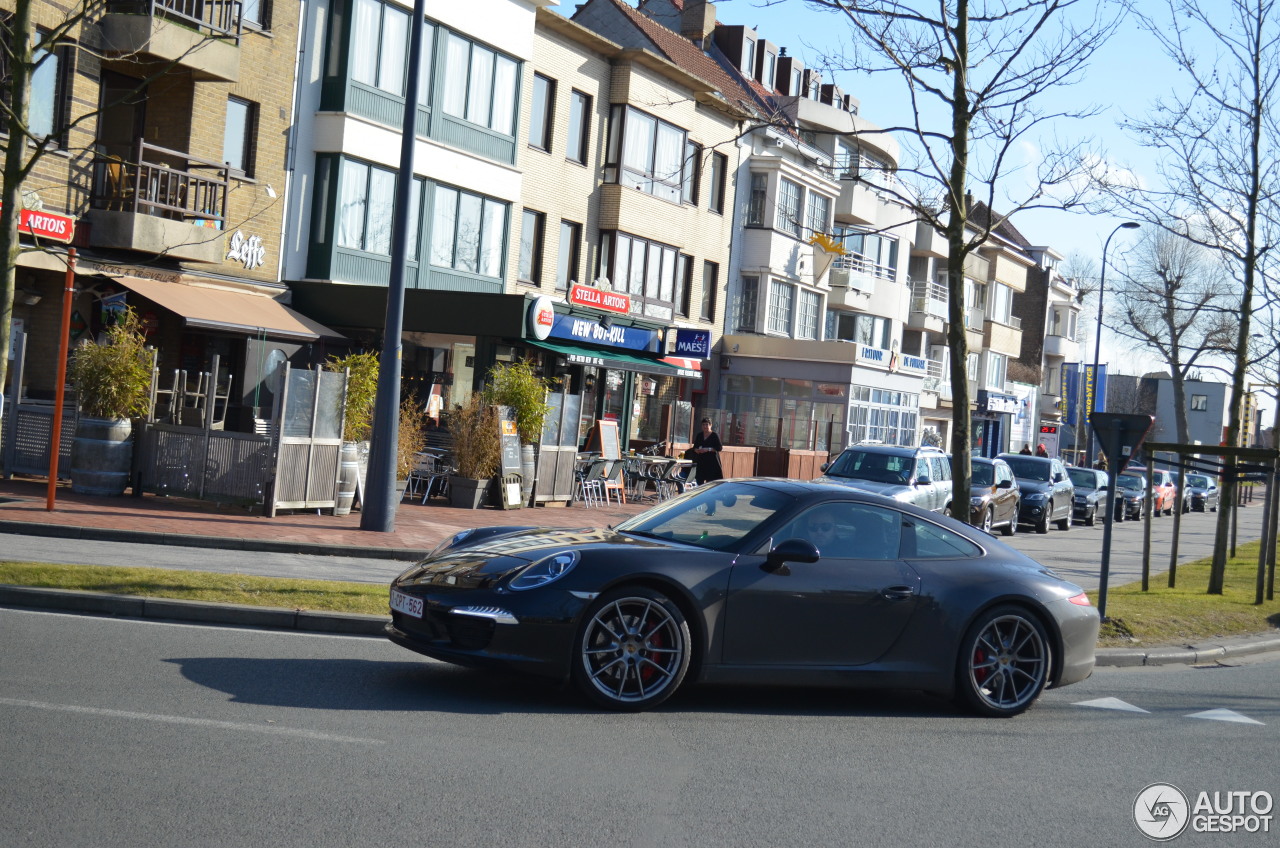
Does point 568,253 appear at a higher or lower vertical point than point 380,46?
lower

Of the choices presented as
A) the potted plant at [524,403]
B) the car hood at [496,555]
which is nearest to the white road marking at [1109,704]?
the car hood at [496,555]

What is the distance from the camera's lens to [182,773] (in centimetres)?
552

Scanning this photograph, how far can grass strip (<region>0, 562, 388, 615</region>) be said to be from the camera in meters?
9.71

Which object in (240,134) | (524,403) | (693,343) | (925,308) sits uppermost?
(925,308)

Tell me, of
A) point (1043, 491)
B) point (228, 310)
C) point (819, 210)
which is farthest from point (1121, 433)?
point (819, 210)

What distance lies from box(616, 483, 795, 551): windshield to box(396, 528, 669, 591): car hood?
0.29m

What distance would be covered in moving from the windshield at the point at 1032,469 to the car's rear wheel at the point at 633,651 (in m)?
25.6

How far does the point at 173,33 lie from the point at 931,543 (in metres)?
17.4

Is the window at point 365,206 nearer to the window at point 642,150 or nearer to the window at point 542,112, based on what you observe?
A: the window at point 542,112

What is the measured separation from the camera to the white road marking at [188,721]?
20.8 feet

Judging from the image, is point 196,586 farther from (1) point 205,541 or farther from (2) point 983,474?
(2) point 983,474

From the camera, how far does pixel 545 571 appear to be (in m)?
7.47

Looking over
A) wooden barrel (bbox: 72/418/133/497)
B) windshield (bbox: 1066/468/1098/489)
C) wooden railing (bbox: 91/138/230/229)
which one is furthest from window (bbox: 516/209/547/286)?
windshield (bbox: 1066/468/1098/489)

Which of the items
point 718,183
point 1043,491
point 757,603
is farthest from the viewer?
point 718,183
